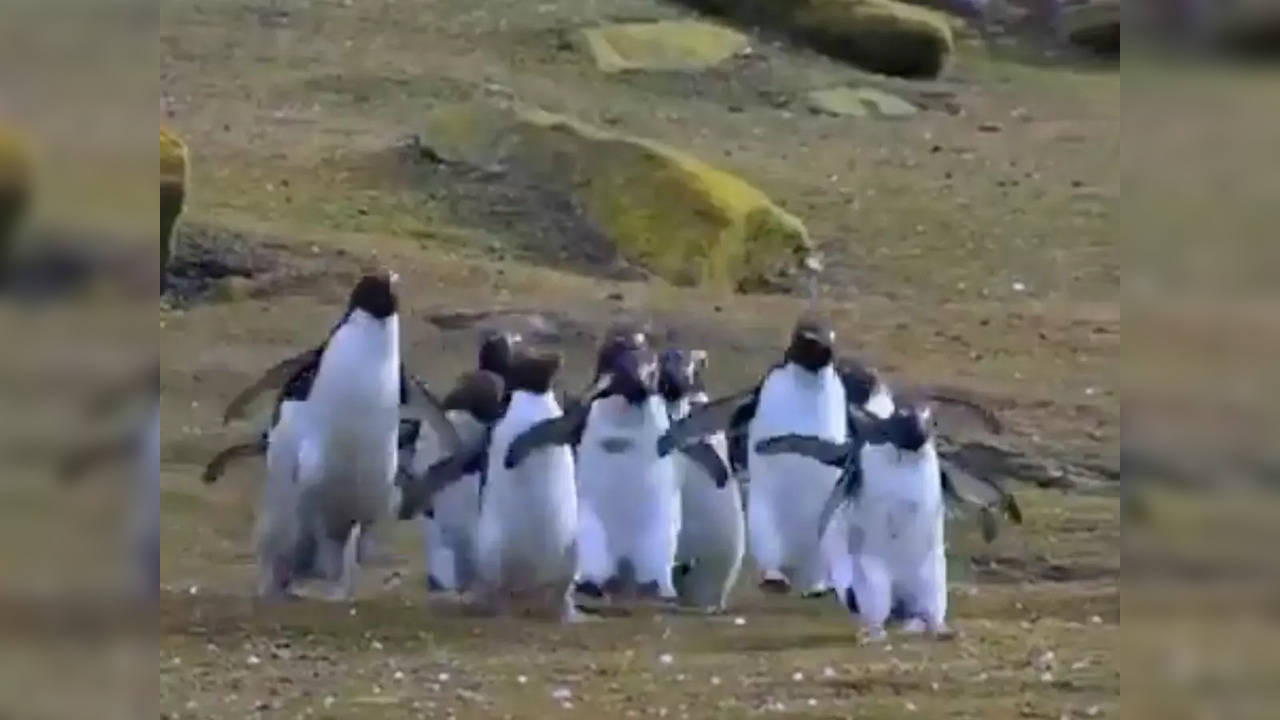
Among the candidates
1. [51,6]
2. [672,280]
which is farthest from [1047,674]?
[51,6]

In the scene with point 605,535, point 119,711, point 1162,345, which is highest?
point 1162,345

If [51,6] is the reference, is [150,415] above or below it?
below

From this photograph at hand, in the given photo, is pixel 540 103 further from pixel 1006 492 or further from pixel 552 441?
pixel 1006 492

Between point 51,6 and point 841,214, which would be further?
point 841,214

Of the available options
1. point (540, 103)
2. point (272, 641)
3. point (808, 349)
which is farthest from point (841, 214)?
point (272, 641)

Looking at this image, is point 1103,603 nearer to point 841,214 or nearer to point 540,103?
point 841,214

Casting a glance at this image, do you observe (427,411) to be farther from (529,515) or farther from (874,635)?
(874,635)

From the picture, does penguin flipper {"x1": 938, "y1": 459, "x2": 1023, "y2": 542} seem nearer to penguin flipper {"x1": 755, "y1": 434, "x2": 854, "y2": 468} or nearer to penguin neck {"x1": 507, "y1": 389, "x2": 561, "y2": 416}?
penguin flipper {"x1": 755, "y1": 434, "x2": 854, "y2": 468}

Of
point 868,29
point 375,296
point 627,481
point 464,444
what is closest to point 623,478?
point 627,481

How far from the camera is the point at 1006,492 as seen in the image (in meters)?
1.22

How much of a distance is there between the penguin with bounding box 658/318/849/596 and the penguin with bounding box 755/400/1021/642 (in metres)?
0.01

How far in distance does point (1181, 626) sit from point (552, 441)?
0.44 meters

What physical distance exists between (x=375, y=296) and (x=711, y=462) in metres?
0.27

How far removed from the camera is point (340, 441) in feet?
4.00
